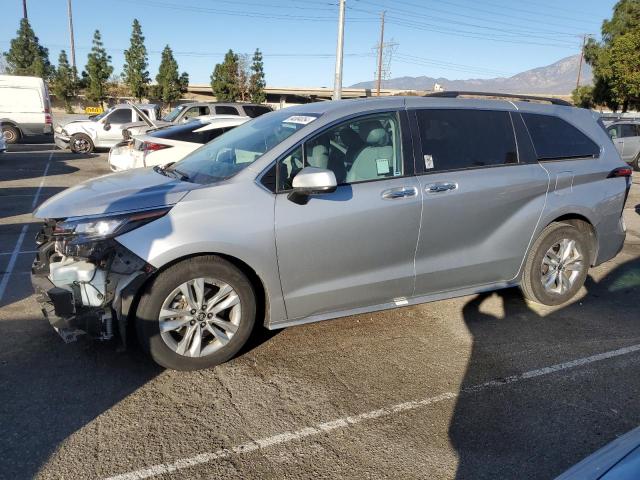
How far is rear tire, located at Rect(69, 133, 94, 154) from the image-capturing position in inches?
715

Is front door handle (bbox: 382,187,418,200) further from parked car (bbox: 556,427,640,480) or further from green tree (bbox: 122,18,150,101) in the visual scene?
green tree (bbox: 122,18,150,101)

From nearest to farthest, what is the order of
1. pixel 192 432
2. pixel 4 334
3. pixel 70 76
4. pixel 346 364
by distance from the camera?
pixel 192 432 < pixel 346 364 < pixel 4 334 < pixel 70 76

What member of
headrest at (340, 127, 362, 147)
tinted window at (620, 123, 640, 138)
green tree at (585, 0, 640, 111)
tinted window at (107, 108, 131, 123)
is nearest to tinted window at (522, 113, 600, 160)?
headrest at (340, 127, 362, 147)

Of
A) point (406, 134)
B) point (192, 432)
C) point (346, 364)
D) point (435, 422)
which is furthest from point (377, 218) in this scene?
point (192, 432)

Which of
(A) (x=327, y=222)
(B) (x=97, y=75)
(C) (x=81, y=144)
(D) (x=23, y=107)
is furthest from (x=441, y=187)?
(B) (x=97, y=75)

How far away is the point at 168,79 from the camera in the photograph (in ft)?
185

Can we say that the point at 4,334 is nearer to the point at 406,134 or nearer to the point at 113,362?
the point at 113,362

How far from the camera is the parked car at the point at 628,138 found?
60.7 feet

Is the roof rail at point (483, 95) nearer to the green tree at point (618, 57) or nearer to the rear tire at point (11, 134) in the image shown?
the rear tire at point (11, 134)

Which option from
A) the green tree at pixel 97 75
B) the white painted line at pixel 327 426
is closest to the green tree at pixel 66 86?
the green tree at pixel 97 75

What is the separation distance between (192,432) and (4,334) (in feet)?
6.89

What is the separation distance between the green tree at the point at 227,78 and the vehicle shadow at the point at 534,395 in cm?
5792

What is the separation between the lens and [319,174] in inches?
140

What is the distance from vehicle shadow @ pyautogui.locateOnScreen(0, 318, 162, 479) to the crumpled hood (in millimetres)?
1023
